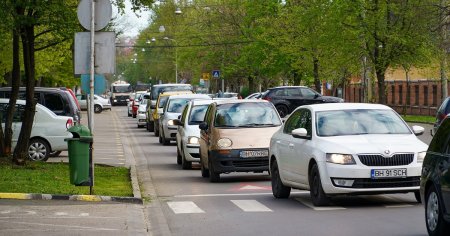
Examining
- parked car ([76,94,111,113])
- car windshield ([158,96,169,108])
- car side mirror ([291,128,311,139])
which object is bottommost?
parked car ([76,94,111,113])

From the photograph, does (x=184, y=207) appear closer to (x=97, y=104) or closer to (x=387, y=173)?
(x=387, y=173)

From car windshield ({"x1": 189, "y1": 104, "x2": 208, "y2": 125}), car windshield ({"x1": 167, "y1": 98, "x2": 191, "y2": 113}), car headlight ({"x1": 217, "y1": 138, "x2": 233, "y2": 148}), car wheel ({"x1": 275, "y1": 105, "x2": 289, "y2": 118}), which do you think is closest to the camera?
car headlight ({"x1": 217, "y1": 138, "x2": 233, "y2": 148})

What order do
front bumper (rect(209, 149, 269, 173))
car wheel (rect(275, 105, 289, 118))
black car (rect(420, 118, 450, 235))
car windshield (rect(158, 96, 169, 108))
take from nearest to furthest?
1. black car (rect(420, 118, 450, 235))
2. front bumper (rect(209, 149, 269, 173))
3. car windshield (rect(158, 96, 169, 108))
4. car wheel (rect(275, 105, 289, 118))

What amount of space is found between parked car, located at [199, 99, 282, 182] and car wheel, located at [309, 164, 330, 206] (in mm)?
5109

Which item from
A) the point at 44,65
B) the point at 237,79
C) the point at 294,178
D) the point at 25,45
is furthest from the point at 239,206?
the point at 237,79

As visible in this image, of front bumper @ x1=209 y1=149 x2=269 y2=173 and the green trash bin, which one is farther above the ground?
the green trash bin

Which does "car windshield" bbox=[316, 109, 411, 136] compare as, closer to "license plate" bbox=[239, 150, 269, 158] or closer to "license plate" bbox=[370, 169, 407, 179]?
"license plate" bbox=[370, 169, 407, 179]

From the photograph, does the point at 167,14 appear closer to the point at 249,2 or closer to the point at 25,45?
the point at 249,2

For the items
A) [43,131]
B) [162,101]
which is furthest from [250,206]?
[162,101]

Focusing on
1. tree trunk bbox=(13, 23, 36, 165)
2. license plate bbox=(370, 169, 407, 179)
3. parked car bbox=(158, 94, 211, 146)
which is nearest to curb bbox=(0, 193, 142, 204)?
license plate bbox=(370, 169, 407, 179)

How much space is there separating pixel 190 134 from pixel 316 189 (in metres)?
10.3

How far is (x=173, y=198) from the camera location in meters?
18.0

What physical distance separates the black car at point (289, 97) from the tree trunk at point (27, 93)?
32681 millimetres

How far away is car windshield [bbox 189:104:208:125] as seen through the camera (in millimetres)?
27111
